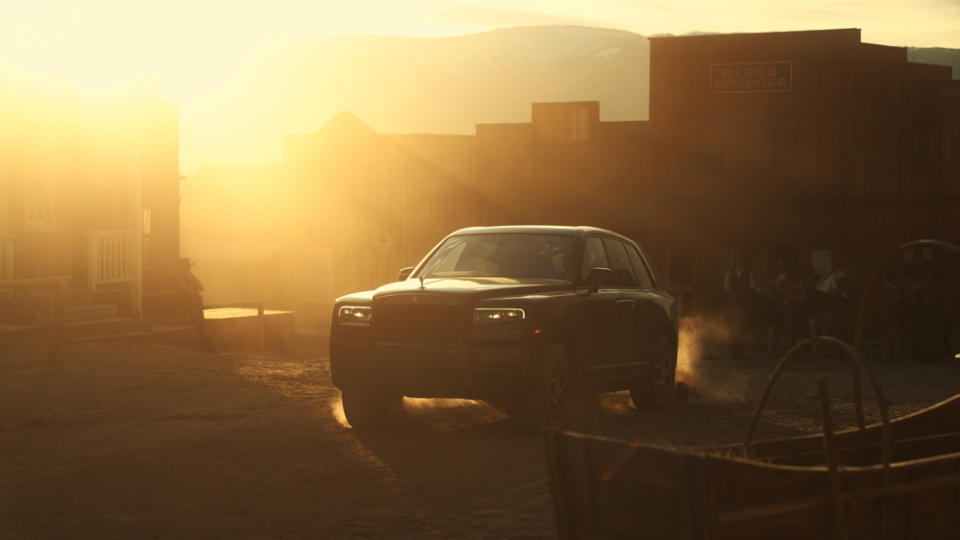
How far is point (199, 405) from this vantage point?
13.8 metres

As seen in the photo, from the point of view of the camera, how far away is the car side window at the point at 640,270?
1364cm

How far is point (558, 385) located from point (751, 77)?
23693 millimetres

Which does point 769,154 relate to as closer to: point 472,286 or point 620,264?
point 620,264

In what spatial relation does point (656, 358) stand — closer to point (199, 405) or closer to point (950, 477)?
point (199, 405)

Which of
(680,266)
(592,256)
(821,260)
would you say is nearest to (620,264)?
(592,256)

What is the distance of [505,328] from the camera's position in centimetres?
1096

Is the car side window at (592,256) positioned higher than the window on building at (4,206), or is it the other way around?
the window on building at (4,206)

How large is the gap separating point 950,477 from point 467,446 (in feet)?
17.6

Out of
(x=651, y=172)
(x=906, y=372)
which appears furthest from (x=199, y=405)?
(x=651, y=172)

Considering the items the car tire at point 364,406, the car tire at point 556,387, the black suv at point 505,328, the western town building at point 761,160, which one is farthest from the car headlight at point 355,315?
the western town building at point 761,160

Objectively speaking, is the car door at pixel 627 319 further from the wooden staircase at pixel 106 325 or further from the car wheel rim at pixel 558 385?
the wooden staircase at pixel 106 325

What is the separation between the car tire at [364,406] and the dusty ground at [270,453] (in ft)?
0.67

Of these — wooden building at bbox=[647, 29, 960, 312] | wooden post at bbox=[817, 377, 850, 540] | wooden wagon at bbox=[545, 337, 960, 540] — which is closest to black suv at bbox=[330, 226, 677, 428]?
wooden wagon at bbox=[545, 337, 960, 540]

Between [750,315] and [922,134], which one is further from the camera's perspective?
[922,134]
